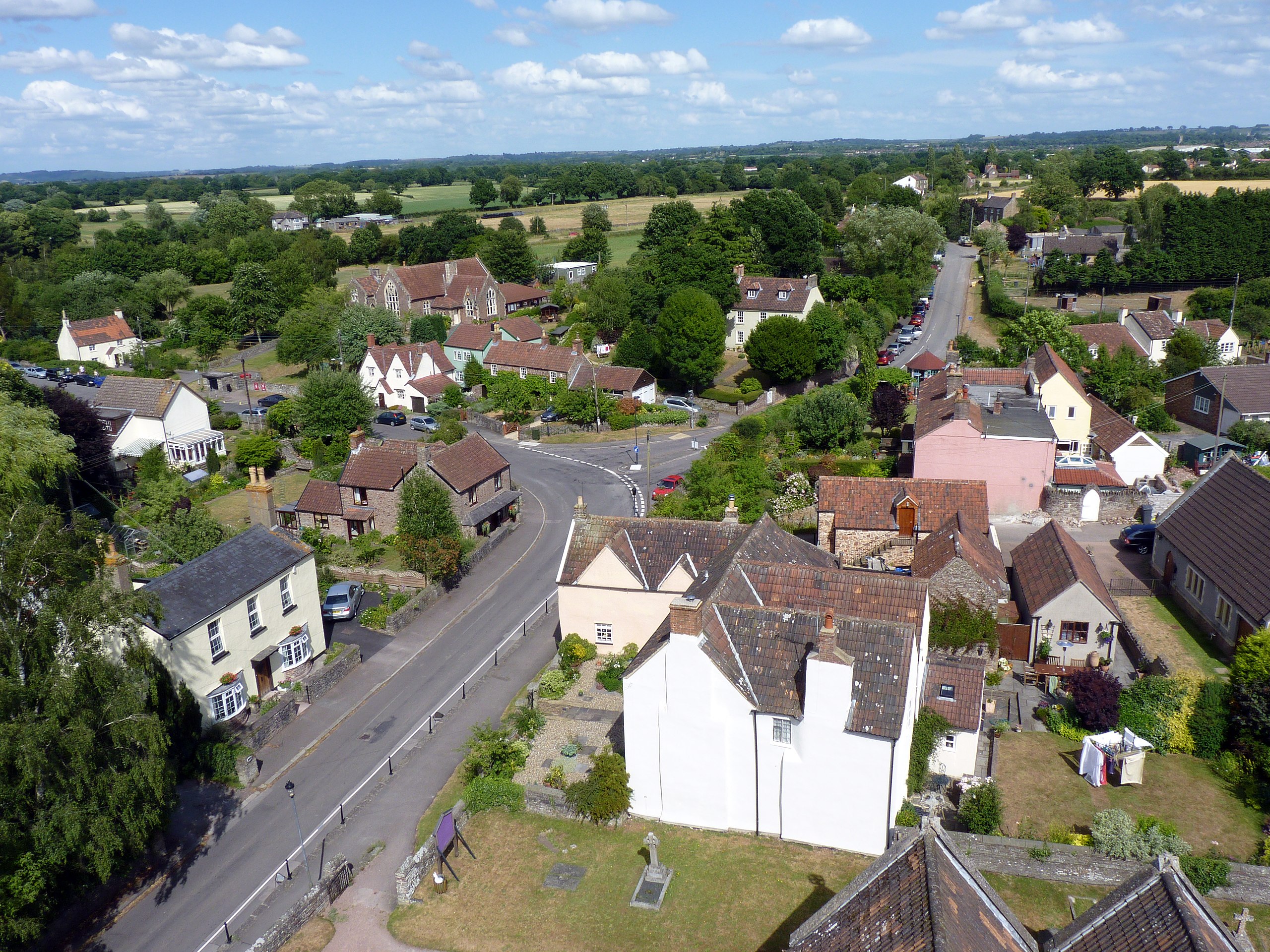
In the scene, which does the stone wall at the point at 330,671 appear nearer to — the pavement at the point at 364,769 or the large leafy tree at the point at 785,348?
the pavement at the point at 364,769

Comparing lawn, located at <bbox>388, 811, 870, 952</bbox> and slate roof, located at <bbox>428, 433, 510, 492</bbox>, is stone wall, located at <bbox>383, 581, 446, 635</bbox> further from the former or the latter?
lawn, located at <bbox>388, 811, 870, 952</bbox>

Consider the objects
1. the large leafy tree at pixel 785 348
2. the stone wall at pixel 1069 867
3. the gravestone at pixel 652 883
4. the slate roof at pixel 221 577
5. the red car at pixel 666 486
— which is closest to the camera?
the stone wall at pixel 1069 867

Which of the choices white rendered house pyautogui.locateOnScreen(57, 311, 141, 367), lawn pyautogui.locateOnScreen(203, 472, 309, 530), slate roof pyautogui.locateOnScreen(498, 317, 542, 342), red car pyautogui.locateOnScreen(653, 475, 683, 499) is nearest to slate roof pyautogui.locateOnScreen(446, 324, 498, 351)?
slate roof pyautogui.locateOnScreen(498, 317, 542, 342)

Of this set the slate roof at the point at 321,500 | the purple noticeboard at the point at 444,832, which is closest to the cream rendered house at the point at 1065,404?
the slate roof at the point at 321,500

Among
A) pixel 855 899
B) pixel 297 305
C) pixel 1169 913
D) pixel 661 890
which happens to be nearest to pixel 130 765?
pixel 661 890

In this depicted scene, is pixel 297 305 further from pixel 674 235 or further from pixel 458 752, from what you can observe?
pixel 458 752

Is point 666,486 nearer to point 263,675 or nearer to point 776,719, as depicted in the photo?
point 263,675

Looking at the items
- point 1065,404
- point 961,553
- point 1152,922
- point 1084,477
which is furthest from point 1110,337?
point 1152,922
